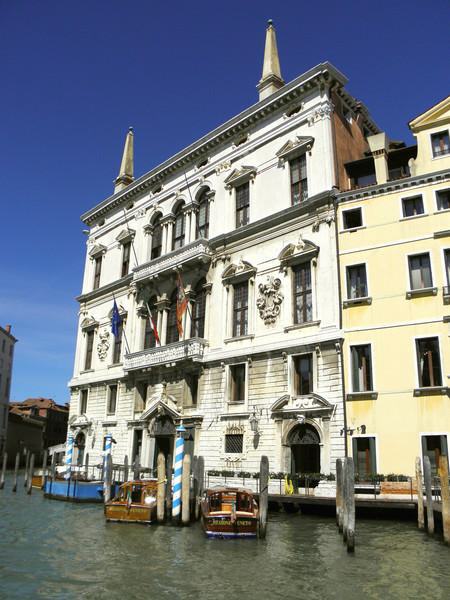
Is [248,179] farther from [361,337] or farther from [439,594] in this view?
[439,594]

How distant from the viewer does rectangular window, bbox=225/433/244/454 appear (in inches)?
934

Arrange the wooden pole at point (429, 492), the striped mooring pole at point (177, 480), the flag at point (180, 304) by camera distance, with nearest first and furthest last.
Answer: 1. the wooden pole at point (429, 492)
2. the striped mooring pole at point (177, 480)
3. the flag at point (180, 304)

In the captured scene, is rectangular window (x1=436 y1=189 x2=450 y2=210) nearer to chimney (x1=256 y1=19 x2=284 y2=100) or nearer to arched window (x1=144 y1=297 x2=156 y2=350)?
chimney (x1=256 y1=19 x2=284 y2=100)

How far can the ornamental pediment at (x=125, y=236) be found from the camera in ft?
115

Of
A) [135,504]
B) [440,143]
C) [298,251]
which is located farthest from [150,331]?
[440,143]

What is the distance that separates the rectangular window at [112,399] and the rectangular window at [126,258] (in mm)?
7310

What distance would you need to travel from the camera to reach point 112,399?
108 feet

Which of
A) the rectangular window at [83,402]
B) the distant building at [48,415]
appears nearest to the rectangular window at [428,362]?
the rectangular window at [83,402]

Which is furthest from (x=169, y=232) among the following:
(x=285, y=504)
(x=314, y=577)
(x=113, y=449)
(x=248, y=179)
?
(x=314, y=577)

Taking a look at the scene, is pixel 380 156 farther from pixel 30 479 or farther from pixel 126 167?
pixel 30 479

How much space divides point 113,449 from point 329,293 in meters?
16.4

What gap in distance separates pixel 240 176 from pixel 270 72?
6385 millimetres

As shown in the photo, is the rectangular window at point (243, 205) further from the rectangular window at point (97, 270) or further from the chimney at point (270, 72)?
the rectangular window at point (97, 270)

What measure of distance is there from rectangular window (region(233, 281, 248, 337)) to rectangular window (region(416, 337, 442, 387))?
829 centimetres
